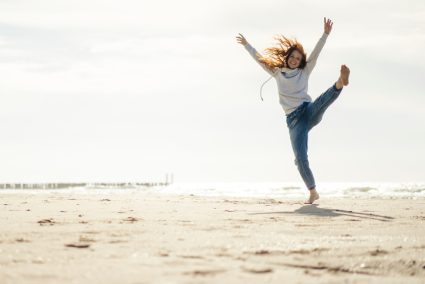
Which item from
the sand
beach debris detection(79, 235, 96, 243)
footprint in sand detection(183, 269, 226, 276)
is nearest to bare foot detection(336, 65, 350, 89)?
the sand

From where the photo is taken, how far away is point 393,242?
2938 mm

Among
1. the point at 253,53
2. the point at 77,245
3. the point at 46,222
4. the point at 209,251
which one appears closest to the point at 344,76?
the point at 253,53

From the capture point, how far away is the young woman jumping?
640cm

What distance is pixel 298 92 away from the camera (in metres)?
6.50

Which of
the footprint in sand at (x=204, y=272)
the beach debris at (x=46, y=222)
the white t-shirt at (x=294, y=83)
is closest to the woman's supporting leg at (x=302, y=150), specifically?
the white t-shirt at (x=294, y=83)

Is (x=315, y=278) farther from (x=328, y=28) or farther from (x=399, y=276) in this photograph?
(x=328, y=28)

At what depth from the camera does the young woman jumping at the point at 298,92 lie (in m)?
6.40

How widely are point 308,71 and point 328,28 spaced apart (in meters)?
0.61

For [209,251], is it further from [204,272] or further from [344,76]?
[344,76]

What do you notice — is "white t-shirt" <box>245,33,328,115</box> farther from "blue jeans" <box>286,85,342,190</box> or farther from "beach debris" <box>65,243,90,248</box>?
"beach debris" <box>65,243,90,248</box>

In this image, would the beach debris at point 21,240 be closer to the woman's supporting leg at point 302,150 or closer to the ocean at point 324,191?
the woman's supporting leg at point 302,150

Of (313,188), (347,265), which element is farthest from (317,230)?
(313,188)

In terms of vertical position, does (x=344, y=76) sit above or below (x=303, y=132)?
above

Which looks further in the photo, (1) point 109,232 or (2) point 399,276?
(1) point 109,232
